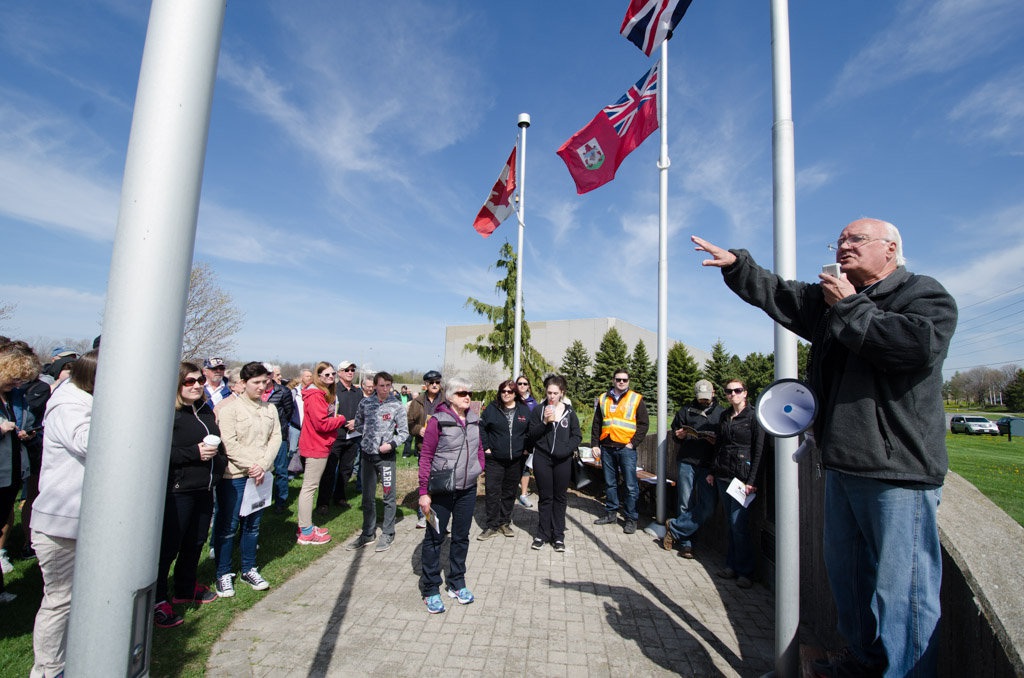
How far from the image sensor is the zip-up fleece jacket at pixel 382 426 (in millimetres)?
6152

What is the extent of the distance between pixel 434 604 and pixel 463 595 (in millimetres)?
333

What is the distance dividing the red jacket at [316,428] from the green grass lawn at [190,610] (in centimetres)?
110

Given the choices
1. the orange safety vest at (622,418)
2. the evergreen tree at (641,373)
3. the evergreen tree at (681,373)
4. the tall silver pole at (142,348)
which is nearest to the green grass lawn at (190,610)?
the tall silver pole at (142,348)

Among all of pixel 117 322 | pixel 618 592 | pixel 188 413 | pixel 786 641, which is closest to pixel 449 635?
pixel 618 592

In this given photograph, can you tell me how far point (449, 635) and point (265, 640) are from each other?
1.37 m

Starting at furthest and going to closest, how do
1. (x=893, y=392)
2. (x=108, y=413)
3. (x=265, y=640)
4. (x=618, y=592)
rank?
1. (x=618, y=592)
2. (x=265, y=640)
3. (x=893, y=392)
4. (x=108, y=413)

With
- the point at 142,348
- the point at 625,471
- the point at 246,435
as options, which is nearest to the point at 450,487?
the point at 246,435

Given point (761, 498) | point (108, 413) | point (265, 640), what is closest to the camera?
point (108, 413)

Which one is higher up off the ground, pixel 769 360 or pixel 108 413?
pixel 769 360

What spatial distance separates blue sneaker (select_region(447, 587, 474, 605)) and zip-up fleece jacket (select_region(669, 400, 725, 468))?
121 inches

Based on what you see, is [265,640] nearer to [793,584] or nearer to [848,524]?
[793,584]

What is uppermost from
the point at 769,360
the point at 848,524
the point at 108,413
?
the point at 769,360

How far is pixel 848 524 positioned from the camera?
→ 2.32 meters

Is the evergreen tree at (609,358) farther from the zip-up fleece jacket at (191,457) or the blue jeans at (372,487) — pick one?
the zip-up fleece jacket at (191,457)
